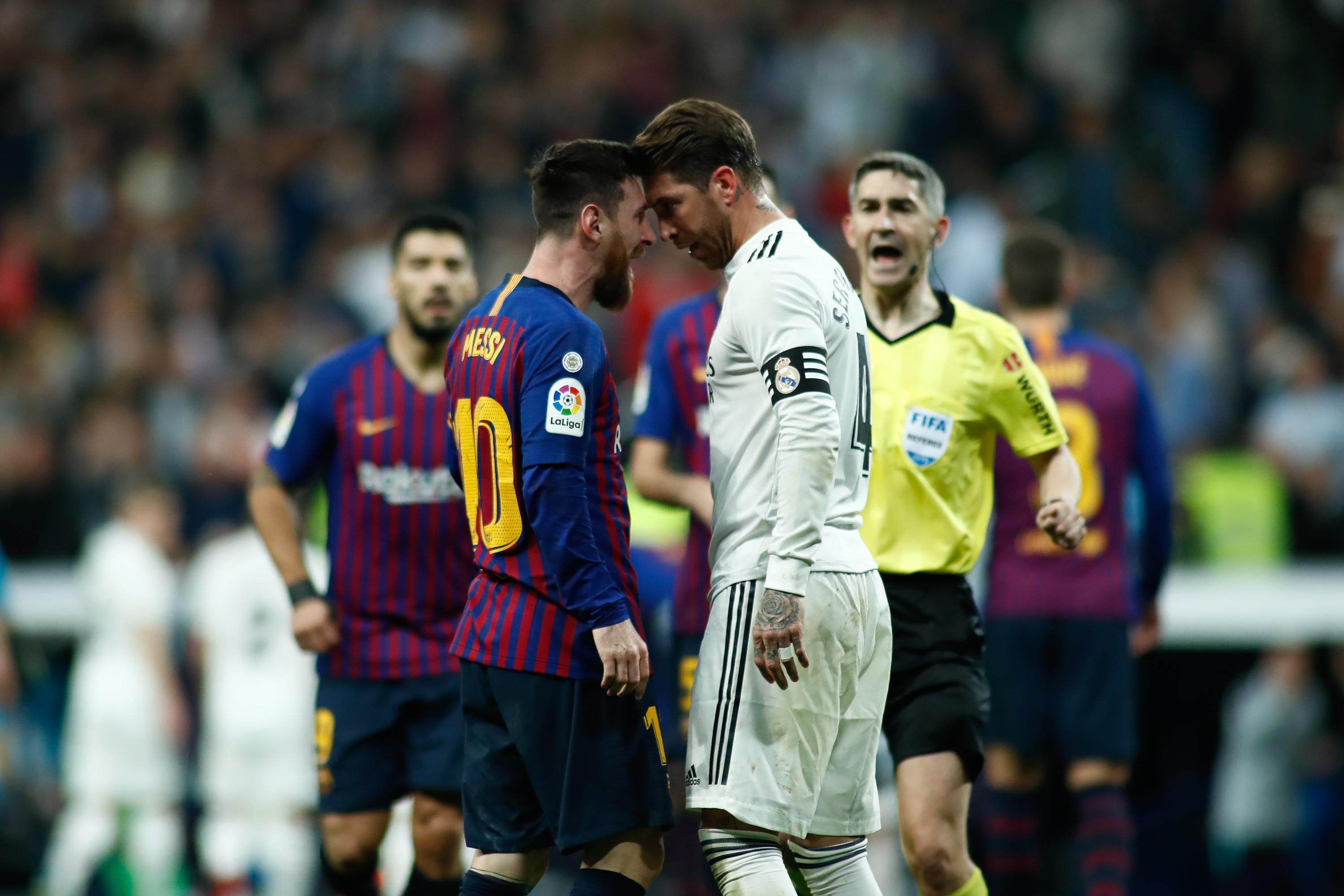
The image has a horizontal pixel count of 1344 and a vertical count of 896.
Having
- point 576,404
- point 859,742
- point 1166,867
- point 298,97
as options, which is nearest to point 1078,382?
point 859,742

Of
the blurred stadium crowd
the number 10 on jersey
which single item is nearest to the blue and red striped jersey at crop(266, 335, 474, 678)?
the number 10 on jersey

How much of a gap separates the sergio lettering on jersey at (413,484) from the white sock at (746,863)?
78.8 inches

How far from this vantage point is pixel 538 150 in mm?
12750

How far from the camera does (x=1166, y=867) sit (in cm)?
978

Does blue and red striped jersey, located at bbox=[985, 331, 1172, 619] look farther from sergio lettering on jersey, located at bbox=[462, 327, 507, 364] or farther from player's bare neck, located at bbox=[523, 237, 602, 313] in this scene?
sergio lettering on jersey, located at bbox=[462, 327, 507, 364]

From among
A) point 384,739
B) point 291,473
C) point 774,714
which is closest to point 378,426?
point 291,473

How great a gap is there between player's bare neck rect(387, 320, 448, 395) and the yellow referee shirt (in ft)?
5.61

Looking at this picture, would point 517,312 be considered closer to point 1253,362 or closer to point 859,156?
point 1253,362

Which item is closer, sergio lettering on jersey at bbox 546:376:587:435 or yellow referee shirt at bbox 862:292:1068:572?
sergio lettering on jersey at bbox 546:376:587:435

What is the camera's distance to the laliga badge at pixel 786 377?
173 inches

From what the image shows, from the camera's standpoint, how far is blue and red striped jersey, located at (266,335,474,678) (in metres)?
6.12

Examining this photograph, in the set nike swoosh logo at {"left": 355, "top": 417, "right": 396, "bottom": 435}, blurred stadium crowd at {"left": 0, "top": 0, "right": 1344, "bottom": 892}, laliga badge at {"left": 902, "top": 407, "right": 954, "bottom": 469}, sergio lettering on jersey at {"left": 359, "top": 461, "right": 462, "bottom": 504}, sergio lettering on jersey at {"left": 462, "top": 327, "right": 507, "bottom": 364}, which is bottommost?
sergio lettering on jersey at {"left": 359, "top": 461, "right": 462, "bottom": 504}

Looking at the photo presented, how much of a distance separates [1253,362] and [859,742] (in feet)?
27.3

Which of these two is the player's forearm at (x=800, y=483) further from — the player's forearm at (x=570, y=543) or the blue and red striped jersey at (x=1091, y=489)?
the blue and red striped jersey at (x=1091, y=489)
